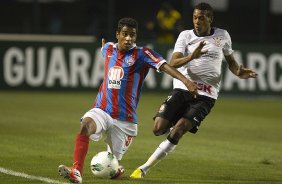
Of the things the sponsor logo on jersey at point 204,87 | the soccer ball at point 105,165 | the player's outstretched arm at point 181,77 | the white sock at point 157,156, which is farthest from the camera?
the sponsor logo on jersey at point 204,87

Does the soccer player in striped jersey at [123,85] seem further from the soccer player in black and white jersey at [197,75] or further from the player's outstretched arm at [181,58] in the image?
the soccer player in black and white jersey at [197,75]

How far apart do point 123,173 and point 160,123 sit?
0.85m

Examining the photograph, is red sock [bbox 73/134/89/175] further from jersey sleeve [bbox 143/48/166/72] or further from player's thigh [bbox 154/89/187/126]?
player's thigh [bbox 154/89/187/126]

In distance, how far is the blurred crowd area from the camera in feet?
81.1

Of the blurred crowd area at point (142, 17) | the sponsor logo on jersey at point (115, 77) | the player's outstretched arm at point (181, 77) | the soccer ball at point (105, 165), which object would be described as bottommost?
the blurred crowd area at point (142, 17)

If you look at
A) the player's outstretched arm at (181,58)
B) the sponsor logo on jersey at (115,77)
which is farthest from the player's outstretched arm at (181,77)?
the sponsor logo on jersey at (115,77)

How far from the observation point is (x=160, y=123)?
33.3 ft

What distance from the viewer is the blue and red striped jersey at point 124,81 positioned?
30.9 ft

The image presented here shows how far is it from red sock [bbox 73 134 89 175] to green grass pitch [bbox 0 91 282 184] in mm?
285

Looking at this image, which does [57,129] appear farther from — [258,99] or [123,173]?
[258,99]

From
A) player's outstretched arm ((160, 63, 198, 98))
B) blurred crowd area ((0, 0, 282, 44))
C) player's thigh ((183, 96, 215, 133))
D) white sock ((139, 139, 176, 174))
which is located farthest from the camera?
blurred crowd area ((0, 0, 282, 44))

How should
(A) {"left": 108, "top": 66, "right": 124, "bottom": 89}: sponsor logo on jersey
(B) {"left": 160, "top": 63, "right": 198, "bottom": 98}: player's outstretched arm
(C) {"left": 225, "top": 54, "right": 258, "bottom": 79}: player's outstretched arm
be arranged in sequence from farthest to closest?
1. (C) {"left": 225, "top": 54, "right": 258, "bottom": 79}: player's outstretched arm
2. (A) {"left": 108, "top": 66, "right": 124, "bottom": 89}: sponsor logo on jersey
3. (B) {"left": 160, "top": 63, "right": 198, "bottom": 98}: player's outstretched arm

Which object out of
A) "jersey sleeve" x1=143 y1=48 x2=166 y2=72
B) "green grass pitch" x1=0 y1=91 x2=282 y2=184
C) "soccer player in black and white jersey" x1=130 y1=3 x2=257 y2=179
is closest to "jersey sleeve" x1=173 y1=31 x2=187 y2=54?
"soccer player in black and white jersey" x1=130 y1=3 x2=257 y2=179

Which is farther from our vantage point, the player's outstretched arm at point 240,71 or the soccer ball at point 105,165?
the player's outstretched arm at point 240,71
